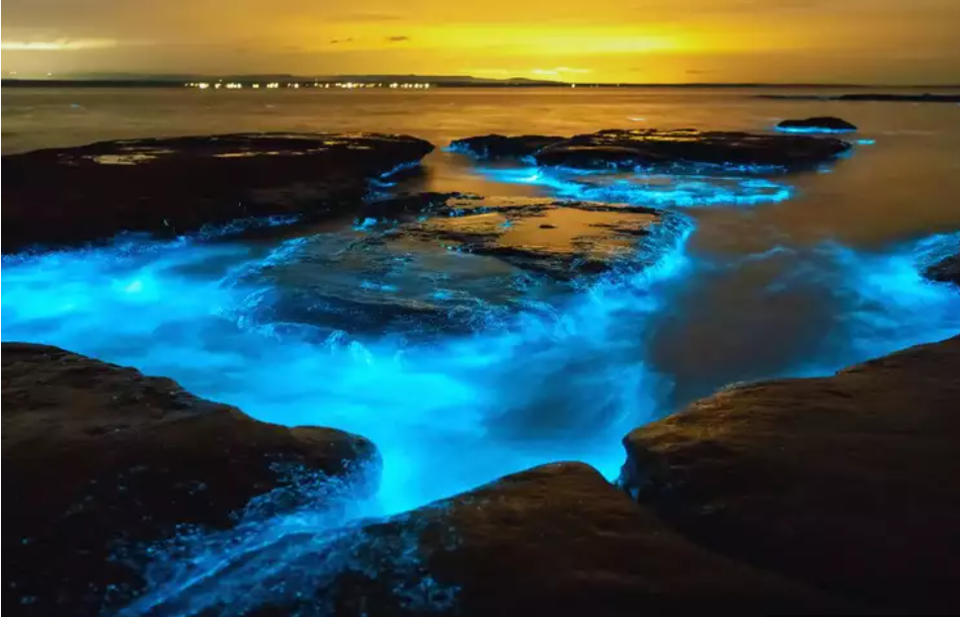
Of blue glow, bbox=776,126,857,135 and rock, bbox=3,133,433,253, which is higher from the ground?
blue glow, bbox=776,126,857,135

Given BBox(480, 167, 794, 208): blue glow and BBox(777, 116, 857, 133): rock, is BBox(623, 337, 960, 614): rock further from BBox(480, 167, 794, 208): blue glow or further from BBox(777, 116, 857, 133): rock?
BBox(777, 116, 857, 133): rock

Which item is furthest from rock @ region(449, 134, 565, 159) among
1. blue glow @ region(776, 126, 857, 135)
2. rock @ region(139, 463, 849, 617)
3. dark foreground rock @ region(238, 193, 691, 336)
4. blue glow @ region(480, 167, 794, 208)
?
rock @ region(139, 463, 849, 617)

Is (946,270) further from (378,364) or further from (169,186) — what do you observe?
(169,186)

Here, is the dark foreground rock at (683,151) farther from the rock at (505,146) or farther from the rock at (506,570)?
the rock at (506,570)

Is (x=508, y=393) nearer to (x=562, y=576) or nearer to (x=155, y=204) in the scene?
(x=562, y=576)

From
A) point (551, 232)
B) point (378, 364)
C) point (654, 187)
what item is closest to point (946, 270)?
point (551, 232)

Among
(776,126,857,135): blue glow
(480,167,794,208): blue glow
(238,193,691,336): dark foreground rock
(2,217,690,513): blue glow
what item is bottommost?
(2,217,690,513): blue glow

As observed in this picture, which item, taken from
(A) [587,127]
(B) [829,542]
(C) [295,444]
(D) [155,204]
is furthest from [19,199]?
(A) [587,127]
